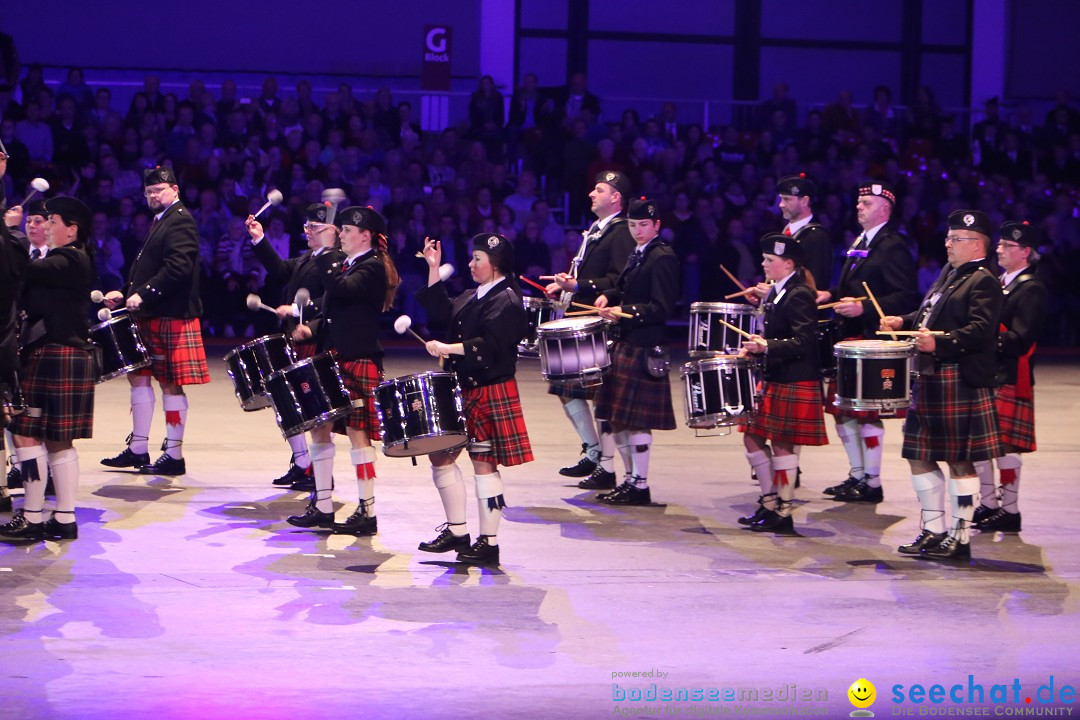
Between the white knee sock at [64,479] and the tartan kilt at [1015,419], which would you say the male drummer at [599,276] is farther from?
the white knee sock at [64,479]

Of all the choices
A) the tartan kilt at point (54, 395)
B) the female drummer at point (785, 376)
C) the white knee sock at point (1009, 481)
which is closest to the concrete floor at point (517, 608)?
the white knee sock at point (1009, 481)

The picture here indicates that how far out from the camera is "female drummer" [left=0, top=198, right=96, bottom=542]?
635 cm

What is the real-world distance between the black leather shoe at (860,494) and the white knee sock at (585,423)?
1.34 m

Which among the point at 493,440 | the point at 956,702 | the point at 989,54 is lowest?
the point at 956,702

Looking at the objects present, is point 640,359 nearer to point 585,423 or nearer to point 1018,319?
point 585,423

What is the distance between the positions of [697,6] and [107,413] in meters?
10.4

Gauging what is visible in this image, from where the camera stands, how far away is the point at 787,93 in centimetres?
1761

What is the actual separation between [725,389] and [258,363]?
2.26 m

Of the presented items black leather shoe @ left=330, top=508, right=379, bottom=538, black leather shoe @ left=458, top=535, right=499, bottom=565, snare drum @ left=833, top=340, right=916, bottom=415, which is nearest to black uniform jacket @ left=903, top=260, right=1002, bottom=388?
snare drum @ left=833, top=340, right=916, bottom=415

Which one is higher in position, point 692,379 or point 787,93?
point 787,93

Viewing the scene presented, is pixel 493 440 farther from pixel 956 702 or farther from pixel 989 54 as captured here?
pixel 989 54

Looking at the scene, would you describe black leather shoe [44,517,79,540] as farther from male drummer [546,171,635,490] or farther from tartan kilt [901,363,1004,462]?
tartan kilt [901,363,1004,462]

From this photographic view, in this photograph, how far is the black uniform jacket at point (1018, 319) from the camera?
271 inches

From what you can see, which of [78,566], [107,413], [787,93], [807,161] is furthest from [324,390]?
[787,93]
